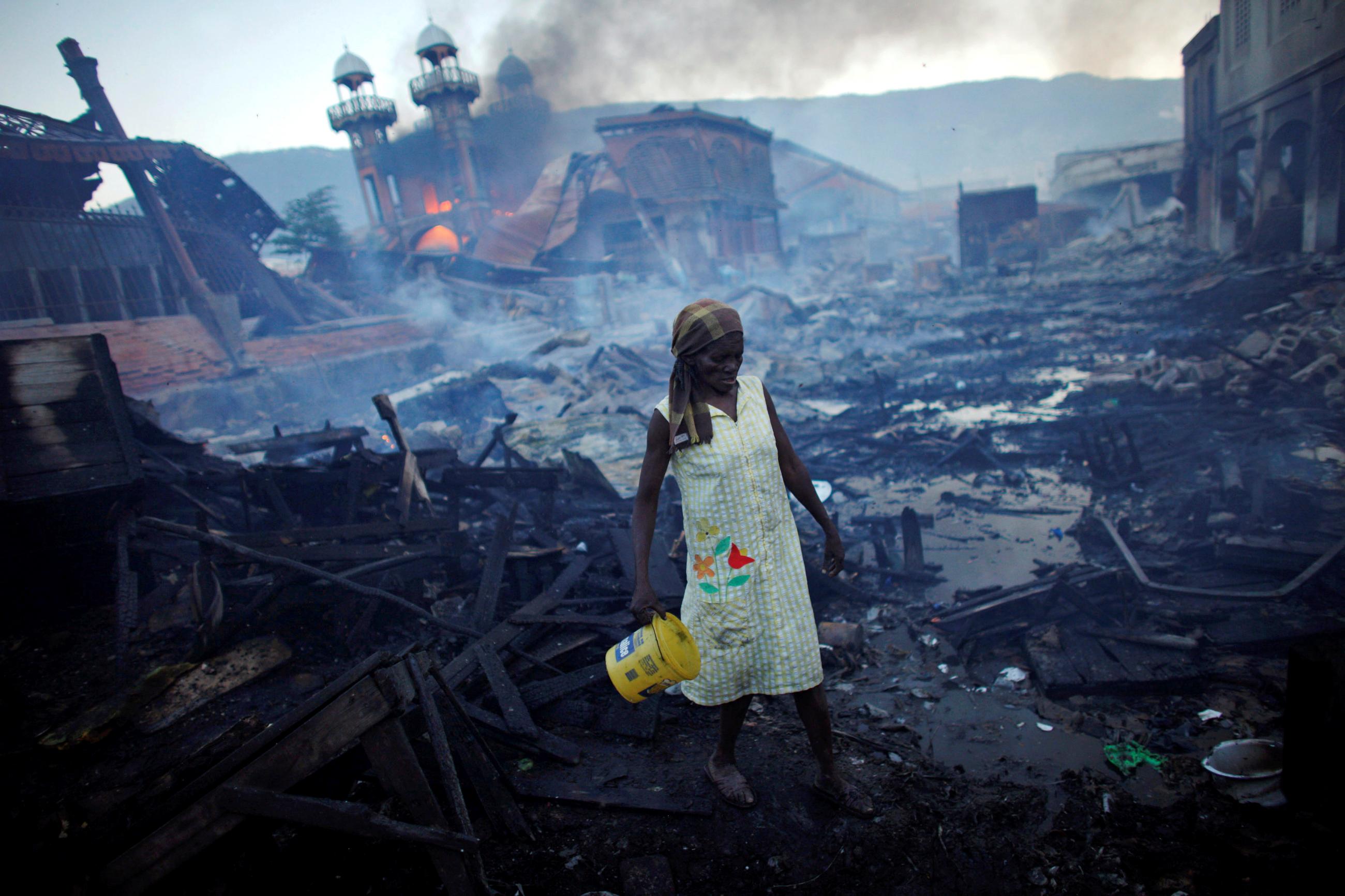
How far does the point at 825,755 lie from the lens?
101 inches

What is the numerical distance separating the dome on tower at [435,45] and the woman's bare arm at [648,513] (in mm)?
40397

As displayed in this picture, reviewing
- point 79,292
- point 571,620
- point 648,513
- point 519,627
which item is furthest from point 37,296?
point 648,513

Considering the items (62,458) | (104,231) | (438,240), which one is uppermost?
(438,240)

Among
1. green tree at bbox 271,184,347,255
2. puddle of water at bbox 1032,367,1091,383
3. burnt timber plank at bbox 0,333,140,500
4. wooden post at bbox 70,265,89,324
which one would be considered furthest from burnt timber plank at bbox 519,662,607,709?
green tree at bbox 271,184,347,255

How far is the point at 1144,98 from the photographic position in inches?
3381

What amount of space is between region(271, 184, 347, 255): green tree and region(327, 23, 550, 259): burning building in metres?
3.61

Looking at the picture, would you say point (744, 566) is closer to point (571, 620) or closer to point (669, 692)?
point (669, 692)

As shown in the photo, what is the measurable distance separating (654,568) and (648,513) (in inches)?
72.2

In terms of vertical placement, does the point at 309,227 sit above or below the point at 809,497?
above

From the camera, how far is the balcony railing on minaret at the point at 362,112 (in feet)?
115

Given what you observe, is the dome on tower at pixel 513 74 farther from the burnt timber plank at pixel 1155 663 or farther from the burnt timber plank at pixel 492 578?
the burnt timber plank at pixel 1155 663

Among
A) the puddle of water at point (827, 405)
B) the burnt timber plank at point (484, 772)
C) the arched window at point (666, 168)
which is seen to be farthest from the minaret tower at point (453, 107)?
the burnt timber plank at point (484, 772)

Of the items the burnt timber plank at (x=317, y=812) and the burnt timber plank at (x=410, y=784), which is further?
the burnt timber plank at (x=410, y=784)

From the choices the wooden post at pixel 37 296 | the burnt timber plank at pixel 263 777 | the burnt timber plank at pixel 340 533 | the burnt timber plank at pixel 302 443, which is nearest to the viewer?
the burnt timber plank at pixel 263 777
